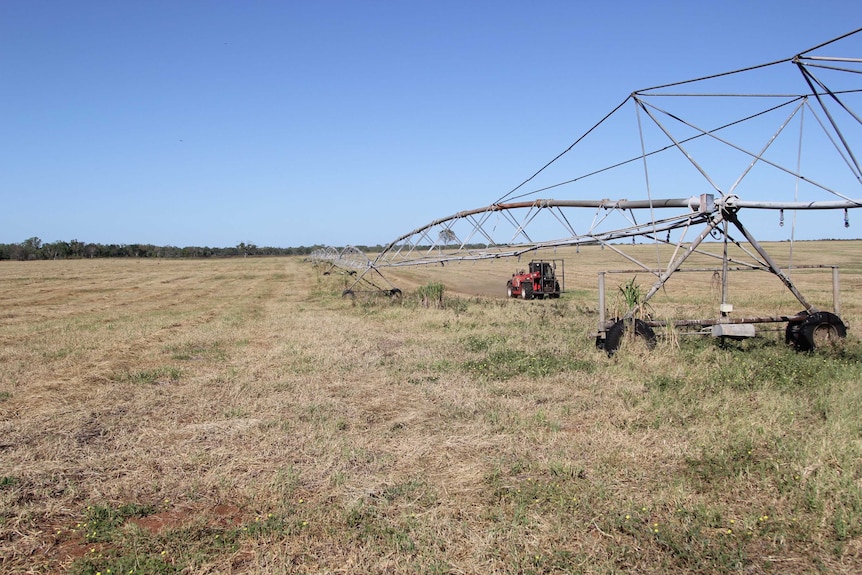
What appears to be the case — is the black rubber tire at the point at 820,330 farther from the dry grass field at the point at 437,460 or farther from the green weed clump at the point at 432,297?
the green weed clump at the point at 432,297

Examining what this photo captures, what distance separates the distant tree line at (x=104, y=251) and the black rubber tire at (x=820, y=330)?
74.9 metres

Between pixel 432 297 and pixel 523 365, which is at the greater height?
pixel 432 297

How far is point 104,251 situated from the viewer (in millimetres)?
105625

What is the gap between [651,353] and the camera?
10617mm

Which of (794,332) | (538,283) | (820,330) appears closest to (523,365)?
(794,332)

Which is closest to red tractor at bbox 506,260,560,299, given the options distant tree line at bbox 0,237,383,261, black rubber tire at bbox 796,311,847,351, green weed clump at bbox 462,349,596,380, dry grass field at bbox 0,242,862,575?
dry grass field at bbox 0,242,862,575

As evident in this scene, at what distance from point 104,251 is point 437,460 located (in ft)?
378

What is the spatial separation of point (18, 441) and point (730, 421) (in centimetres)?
802

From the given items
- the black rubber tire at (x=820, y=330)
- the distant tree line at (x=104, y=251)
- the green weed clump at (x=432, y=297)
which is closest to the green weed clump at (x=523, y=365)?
the black rubber tire at (x=820, y=330)

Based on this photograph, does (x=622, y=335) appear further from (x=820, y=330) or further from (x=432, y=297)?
(x=432, y=297)

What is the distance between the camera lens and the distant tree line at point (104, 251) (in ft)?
303

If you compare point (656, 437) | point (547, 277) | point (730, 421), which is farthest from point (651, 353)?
point (547, 277)

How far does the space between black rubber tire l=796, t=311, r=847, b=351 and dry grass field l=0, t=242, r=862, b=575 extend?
27cm

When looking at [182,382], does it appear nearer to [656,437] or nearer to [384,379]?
[384,379]
